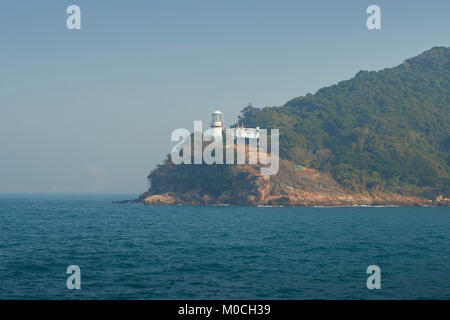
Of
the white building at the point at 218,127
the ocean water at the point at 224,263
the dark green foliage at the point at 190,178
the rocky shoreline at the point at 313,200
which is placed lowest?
the rocky shoreline at the point at 313,200

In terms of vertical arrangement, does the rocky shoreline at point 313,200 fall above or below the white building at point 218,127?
below

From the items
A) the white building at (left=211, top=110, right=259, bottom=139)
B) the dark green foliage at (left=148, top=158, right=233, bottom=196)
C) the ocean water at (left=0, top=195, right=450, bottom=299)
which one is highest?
the white building at (left=211, top=110, right=259, bottom=139)

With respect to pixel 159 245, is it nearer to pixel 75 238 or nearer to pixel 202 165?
pixel 75 238

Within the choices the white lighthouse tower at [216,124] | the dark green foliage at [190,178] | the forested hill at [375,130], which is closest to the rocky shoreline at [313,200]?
Result: the dark green foliage at [190,178]

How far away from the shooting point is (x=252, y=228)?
5488 centimetres

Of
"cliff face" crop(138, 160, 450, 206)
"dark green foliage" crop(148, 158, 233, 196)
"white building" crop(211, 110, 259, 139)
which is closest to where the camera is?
"cliff face" crop(138, 160, 450, 206)

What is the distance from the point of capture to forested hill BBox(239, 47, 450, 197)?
122875mm

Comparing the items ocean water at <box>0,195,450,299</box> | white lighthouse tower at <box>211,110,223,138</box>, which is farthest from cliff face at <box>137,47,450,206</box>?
ocean water at <box>0,195,450,299</box>

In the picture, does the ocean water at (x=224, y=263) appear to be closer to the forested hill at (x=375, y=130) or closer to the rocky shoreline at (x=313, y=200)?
the rocky shoreline at (x=313, y=200)

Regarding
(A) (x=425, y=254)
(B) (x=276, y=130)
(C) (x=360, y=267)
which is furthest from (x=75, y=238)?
(B) (x=276, y=130)

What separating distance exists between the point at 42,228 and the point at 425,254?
44181 millimetres

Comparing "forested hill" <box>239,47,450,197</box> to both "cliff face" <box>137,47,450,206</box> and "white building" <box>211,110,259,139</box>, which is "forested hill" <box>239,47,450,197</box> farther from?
"white building" <box>211,110,259,139</box>

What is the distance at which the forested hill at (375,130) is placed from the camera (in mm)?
122875

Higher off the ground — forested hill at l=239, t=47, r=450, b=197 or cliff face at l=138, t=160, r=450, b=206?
forested hill at l=239, t=47, r=450, b=197
